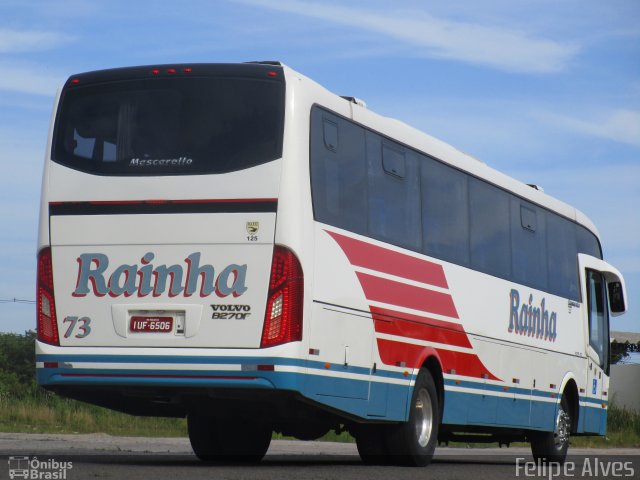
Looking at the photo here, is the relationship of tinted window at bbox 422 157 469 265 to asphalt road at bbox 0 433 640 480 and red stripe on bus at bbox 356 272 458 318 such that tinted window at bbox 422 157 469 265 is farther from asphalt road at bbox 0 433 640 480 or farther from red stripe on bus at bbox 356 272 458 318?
asphalt road at bbox 0 433 640 480

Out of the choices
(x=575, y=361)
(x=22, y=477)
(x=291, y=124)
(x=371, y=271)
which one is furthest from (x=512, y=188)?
(x=22, y=477)

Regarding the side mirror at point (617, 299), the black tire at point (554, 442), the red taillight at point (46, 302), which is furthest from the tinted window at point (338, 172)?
the side mirror at point (617, 299)

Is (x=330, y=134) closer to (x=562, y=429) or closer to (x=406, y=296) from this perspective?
(x=406, y=296)

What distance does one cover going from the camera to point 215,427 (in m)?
15.2

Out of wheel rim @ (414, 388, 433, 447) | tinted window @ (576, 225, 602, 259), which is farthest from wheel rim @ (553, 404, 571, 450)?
wheel rim @ (414, 388, 433, 447)

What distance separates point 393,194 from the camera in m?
14.0

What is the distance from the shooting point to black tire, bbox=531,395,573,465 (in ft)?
61.9

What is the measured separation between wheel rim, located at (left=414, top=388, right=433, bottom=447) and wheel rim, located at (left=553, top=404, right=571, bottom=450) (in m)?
4.78

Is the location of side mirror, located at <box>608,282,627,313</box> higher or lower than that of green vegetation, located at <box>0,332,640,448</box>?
higher

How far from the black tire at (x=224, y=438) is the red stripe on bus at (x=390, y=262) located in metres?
2.50

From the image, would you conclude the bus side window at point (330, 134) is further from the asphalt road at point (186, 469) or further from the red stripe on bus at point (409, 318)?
the asphalt road at point (186, 469)

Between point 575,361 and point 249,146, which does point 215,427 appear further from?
point 575,361

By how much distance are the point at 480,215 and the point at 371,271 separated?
3661 mm

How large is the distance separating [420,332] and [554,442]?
542cm
